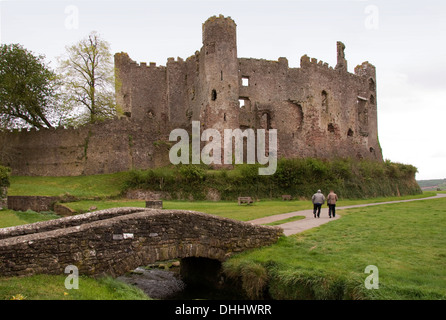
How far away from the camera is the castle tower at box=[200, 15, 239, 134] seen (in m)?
37.1

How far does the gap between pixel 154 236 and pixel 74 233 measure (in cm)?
227

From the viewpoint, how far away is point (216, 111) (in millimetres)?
37125

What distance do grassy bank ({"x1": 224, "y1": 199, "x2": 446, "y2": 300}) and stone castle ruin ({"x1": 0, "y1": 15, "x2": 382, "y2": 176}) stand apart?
2298 centimetres

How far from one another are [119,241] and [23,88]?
31.3 meters

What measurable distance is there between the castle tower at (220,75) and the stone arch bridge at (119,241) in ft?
79.2

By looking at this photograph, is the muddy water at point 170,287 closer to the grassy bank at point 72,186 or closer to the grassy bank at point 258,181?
the grassy bank at point 72,186

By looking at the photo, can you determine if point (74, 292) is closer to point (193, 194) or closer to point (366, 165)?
point (193, 194)

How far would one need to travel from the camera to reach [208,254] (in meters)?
12.2

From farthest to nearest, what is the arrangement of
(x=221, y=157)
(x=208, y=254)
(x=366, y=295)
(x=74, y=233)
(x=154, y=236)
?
(x=221, y=157) < (x=208, y=254) < (x=154, y=236) < (x=74, y=233) < (x=366, y=295)

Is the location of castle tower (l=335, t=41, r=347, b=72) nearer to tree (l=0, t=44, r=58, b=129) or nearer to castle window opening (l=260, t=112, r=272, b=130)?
castle window opening (l=260, t=112, r=272, b=130)

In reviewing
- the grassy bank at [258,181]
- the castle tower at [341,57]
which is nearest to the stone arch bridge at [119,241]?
the grassy bank at [258,181]

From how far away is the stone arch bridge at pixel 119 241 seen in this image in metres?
9.09

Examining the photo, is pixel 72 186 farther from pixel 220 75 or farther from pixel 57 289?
pixel 57 289
